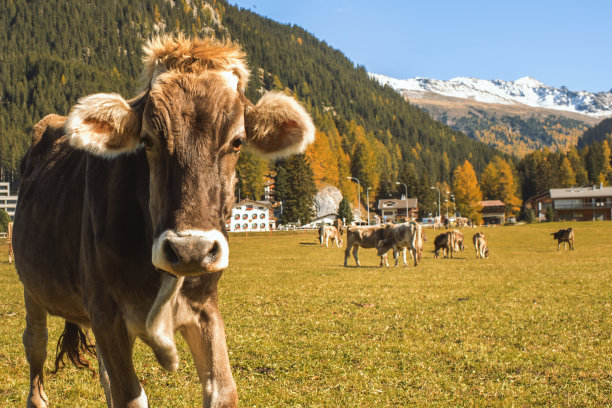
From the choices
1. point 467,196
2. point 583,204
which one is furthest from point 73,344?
A: point 583,204

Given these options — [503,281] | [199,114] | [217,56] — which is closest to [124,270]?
[199,114]

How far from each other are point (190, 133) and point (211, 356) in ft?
4.68

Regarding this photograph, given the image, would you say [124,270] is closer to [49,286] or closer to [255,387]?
[49,286]

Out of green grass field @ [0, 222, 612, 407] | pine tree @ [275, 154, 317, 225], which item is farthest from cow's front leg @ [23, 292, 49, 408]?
pine tree @ [275, 154, 317, 225]

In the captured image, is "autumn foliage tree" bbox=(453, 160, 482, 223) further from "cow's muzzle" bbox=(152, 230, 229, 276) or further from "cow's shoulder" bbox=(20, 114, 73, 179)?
"cow's muzzle" bbox=(152, 230, 229, 276)

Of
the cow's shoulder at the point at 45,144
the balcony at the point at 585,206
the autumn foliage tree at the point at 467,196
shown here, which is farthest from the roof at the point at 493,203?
the cow's shoulder at the point at 45,144

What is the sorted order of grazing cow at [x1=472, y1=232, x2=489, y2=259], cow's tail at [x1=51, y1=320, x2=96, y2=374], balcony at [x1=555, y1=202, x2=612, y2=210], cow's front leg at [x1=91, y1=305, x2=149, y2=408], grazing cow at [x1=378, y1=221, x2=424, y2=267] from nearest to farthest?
cow's front leg at [x1=91, y1=305, x2=149, y2=408], cow's tail at [x1=51, y1=320, x2=96, y2=374], grazing cow at [x1=378, y1=221, x2=424, y2=267], grazing cow at [x1=472, y1=232, x2=489, y2=259], balcony at [x1=555, y1=202, x2=612, y2=210]

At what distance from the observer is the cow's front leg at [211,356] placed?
309 centimetres

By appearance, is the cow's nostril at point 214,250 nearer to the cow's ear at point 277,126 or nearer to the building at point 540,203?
the cow's ear at point 277,126

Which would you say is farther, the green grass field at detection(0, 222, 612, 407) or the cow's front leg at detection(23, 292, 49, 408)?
the green grass field at detection(0, 222, 612, 407)

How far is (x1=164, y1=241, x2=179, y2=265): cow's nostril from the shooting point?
2.42 meters

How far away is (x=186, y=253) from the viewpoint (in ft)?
7.80

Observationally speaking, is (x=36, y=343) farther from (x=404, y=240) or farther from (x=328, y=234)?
(x=328, y=234)

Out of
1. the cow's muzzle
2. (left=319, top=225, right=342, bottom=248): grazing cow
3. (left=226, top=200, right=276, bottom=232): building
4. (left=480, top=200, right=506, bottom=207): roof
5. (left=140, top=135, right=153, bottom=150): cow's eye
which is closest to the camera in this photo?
the cow's muzzle
